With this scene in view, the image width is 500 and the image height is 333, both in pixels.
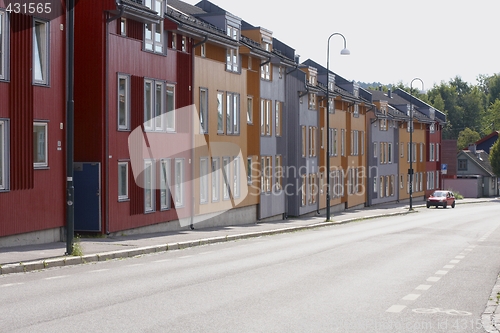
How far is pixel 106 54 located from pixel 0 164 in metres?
6.42

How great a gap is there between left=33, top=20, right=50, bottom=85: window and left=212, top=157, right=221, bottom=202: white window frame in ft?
45.5

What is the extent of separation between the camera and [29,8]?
869 inches

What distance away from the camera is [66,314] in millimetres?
10727

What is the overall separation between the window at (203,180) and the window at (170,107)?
11.4 feet

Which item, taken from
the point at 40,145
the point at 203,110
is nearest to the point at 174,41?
the point at 203,110

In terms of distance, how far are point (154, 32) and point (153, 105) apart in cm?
265

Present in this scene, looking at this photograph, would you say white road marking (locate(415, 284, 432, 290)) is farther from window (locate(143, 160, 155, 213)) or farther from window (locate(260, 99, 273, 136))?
window (locate(260, 99, 273, 136))

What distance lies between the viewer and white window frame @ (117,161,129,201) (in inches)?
1076

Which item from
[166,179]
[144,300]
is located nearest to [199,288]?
[144,300]

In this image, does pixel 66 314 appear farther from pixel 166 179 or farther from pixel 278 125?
pixel 278 125

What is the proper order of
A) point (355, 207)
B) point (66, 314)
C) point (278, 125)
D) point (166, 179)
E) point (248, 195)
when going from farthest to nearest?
1. point (355, 207)
2. point (278, 125)
3. point (248, 195)
4. point (166, 179)
5. point (66, 314)

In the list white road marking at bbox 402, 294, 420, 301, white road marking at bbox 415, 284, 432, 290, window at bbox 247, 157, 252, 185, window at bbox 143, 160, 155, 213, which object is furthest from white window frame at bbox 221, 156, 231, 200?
white road marking at bbox 402, 294, 420, 301

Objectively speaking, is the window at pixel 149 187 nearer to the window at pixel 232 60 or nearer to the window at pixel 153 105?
the window at pixel 153 105

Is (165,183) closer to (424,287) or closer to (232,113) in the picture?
(232,113)
